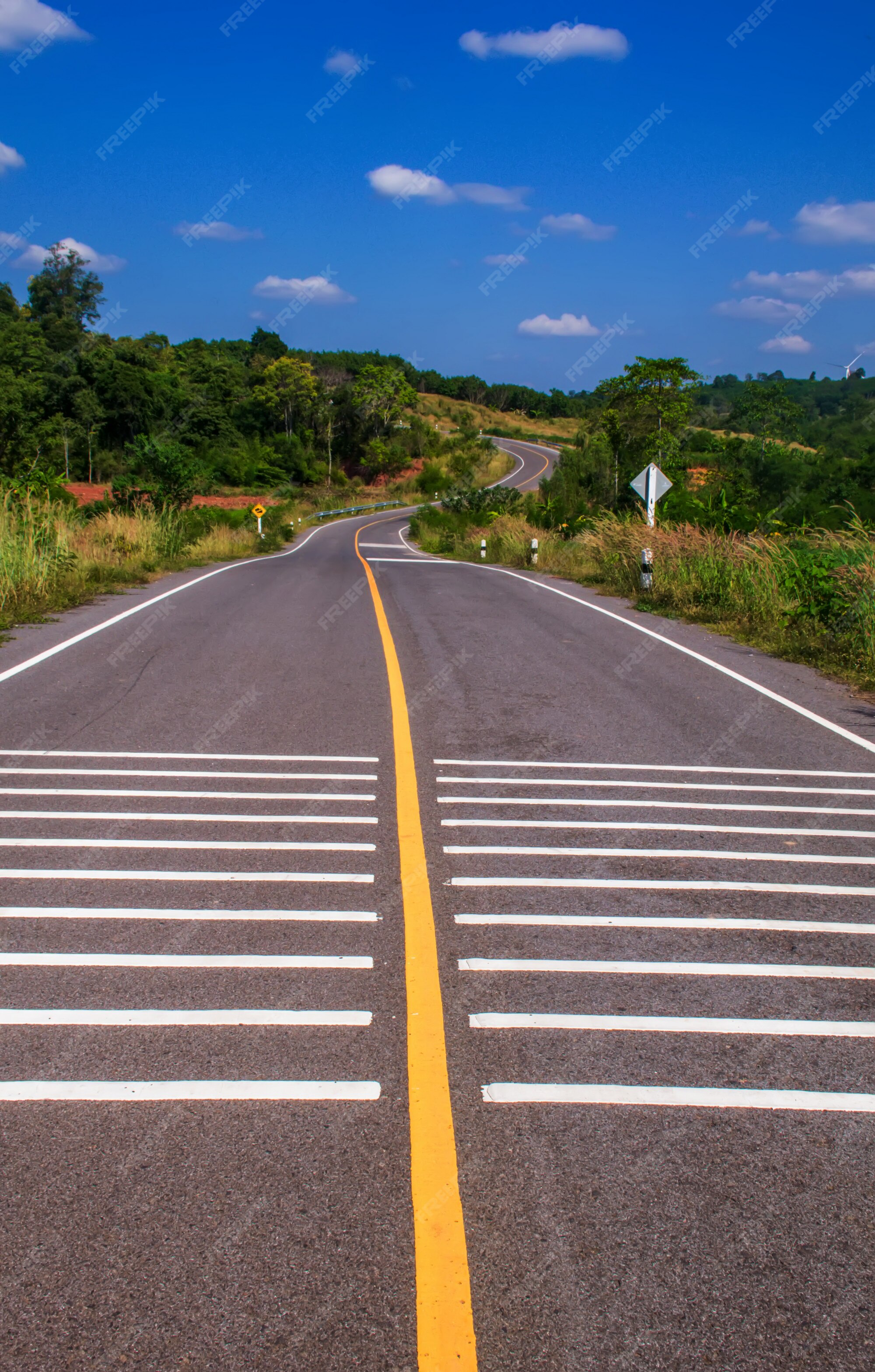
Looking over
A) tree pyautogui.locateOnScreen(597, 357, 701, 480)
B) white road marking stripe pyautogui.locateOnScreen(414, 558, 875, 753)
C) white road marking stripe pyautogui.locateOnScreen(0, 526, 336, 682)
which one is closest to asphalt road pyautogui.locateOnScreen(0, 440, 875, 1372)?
white road marking stripe pyautogui.locateOnScreen(414, 558, 875, 753)

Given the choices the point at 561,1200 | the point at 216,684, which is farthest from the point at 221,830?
the point at 216,684

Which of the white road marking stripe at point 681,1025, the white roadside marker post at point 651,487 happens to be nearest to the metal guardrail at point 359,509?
the white roadside marker post at point 651,487

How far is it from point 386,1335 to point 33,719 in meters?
6.66

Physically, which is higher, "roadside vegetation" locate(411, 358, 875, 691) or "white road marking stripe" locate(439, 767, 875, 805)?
"roadside vegetation" locate(411, 358, 875, 691)

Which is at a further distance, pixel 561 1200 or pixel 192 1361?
pixel 561 1200

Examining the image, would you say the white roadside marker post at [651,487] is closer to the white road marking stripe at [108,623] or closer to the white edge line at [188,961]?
the white road marking stripe at [108,623]

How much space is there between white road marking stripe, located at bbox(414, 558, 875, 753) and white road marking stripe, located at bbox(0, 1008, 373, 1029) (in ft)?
18.7

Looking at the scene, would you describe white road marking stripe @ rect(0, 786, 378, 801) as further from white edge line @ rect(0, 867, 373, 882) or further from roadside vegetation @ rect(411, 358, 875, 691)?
roadside vegetation @ rect(411, 358, 875, 691)

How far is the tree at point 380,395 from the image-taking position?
90.2 meters

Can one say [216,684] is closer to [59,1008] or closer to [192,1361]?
[59,1008]

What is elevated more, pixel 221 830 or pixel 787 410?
pixel 787 410

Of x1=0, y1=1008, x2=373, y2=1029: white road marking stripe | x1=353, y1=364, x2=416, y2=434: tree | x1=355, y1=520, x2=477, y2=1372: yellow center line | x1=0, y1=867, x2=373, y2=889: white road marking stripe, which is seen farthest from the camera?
x1=353, y1=364, x2=416, y2=434: tree

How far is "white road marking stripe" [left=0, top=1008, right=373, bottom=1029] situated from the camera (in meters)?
3.48

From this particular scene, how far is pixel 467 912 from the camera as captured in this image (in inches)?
174
